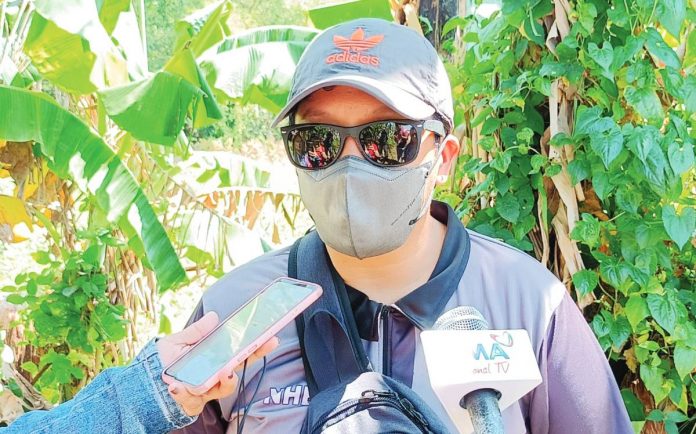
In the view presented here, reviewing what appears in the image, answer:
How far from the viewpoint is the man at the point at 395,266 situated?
162cm

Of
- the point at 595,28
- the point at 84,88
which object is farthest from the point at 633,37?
the point at 84,88

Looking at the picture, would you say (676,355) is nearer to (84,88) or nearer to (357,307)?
(357,307)

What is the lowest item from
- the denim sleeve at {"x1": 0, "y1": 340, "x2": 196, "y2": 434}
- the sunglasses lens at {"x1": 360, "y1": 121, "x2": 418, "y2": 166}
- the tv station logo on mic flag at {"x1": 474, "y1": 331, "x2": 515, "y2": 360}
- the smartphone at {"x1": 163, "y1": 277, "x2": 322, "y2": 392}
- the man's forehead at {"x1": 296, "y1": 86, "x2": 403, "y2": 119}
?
the denim sleeve at {"x1": 0, "y1": 340, "x2": 196, "y2": 434}

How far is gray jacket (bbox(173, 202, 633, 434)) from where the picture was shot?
5.28 ft

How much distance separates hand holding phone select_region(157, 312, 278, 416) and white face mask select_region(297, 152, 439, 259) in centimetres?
38

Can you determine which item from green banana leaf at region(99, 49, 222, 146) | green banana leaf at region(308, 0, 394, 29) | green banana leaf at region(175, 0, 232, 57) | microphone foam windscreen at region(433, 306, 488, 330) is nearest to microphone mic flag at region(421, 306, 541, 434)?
microphone foam windscreen at region(433, 306, 488, 330)

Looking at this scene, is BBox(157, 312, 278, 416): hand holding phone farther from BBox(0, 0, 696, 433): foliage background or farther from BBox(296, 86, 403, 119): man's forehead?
BBox(0, 0, 696, 433): foliage background

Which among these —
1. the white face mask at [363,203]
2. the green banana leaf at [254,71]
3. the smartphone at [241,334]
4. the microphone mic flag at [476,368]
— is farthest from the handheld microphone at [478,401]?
the green banana leaf at [254,71]

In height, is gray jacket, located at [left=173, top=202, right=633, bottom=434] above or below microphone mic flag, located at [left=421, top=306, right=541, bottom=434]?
below

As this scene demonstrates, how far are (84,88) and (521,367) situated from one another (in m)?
3.69

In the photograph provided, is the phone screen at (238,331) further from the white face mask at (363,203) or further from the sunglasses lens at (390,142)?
the sunglasses lens at (390,142)

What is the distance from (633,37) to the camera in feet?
7.09

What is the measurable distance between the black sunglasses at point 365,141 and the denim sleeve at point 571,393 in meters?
0.49

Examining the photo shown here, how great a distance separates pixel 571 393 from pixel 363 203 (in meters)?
0.60
